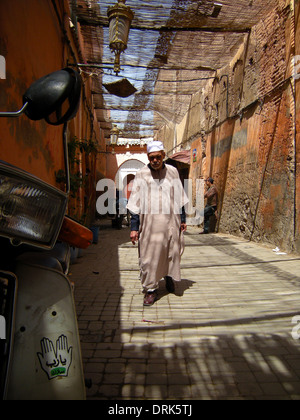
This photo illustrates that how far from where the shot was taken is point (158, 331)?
107 inches

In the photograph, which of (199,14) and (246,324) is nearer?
(246,324)

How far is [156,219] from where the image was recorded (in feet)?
11.8

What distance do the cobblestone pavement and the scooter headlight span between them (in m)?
1.08

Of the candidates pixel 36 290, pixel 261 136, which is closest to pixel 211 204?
pixel 261 136

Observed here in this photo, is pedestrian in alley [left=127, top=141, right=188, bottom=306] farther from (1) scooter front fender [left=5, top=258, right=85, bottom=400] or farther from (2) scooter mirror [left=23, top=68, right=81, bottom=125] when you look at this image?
(2) scooter mirror [left=23, top=68, right=81, bottom=125]

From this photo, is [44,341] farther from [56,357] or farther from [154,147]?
[154,147]

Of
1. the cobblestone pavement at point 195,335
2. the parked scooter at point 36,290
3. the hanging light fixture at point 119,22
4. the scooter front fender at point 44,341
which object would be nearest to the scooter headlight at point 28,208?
the parked scooter at point 36,290

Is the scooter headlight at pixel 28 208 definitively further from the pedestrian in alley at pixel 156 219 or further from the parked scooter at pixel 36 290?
the pedestrian in alley at pixel 156 219

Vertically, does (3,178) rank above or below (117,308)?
above

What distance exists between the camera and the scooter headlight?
114 centimetres

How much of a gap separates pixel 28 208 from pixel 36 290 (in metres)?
0.38

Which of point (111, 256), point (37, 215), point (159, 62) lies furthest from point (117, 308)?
point (159, 62)

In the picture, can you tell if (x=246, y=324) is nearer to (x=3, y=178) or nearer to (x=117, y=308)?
(x=117, y=308)
